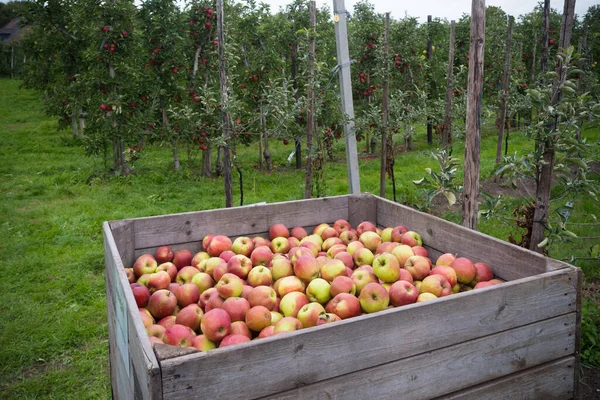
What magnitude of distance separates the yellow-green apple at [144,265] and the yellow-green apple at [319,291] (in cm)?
85

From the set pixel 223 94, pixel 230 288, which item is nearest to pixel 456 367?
pixel 230 288

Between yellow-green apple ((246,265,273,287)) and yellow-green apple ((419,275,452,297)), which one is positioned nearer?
yellow-green apple ((419,275,452,297))

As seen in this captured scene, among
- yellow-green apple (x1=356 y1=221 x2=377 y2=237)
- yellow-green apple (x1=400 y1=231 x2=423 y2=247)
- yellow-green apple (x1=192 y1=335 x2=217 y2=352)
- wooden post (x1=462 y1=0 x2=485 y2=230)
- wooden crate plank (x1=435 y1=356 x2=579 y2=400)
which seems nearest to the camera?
wooden crate plank (x1=435 y1=356 x2=579 y2=400)

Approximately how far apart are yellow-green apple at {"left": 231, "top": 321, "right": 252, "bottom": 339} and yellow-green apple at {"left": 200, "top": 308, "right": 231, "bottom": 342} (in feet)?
0.08

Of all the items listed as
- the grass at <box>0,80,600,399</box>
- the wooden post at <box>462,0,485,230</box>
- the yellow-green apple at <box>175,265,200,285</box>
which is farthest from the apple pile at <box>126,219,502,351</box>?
the grass at <box>0,80,600,399</box>

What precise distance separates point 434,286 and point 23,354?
303 cm

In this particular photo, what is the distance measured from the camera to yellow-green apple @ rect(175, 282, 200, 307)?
7.84 ft

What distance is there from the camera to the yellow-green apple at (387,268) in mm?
2332

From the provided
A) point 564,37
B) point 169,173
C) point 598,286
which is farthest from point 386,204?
point 169,173

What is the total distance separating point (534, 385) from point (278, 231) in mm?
1567

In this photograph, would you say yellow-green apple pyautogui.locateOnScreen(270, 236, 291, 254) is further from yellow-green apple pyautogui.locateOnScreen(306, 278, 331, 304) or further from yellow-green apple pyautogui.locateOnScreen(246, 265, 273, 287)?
yellow-green apple pyautogui.locateOnScreen(306, 278, 331, 304)

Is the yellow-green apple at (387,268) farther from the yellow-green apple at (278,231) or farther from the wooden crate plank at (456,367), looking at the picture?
the yellow-green apple at (278,231)

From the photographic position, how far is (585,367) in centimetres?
316

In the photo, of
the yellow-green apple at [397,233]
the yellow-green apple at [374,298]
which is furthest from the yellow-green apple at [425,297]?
the yellow-green apple at [397,233]
